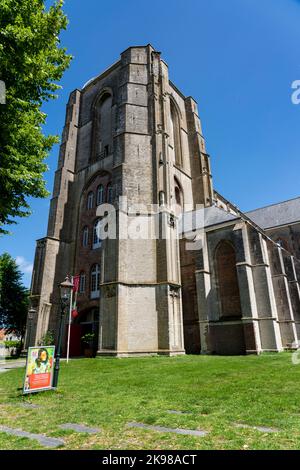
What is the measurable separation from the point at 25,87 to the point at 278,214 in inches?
1462

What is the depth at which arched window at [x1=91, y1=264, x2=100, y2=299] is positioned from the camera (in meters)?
25.0

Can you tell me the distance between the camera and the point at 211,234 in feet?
77.9

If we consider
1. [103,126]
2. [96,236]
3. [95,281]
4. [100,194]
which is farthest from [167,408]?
[103,126]

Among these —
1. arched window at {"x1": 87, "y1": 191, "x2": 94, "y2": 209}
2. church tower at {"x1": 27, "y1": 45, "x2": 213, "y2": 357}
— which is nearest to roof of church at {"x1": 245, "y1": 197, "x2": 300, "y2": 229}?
church tower at {"x1": 27, "y1": 45, "x2": 213, "y2": 357}

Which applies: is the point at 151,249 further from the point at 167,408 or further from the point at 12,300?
the point at 12,300

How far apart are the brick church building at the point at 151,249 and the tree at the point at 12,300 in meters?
9.56

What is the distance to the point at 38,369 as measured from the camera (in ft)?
29.5

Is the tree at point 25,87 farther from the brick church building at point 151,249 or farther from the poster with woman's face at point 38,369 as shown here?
the brick church building at point 151,249

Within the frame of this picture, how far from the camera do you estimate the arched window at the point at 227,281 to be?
69.6 feet

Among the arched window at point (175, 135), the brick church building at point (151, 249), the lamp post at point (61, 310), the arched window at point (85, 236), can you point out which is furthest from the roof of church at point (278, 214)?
the lamp post at point (61, 310)

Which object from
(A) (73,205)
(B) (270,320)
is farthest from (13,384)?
(A) (73,205)

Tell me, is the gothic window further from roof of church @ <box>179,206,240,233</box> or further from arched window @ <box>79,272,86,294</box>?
arched window @ <box>79,272,86,294</box>
